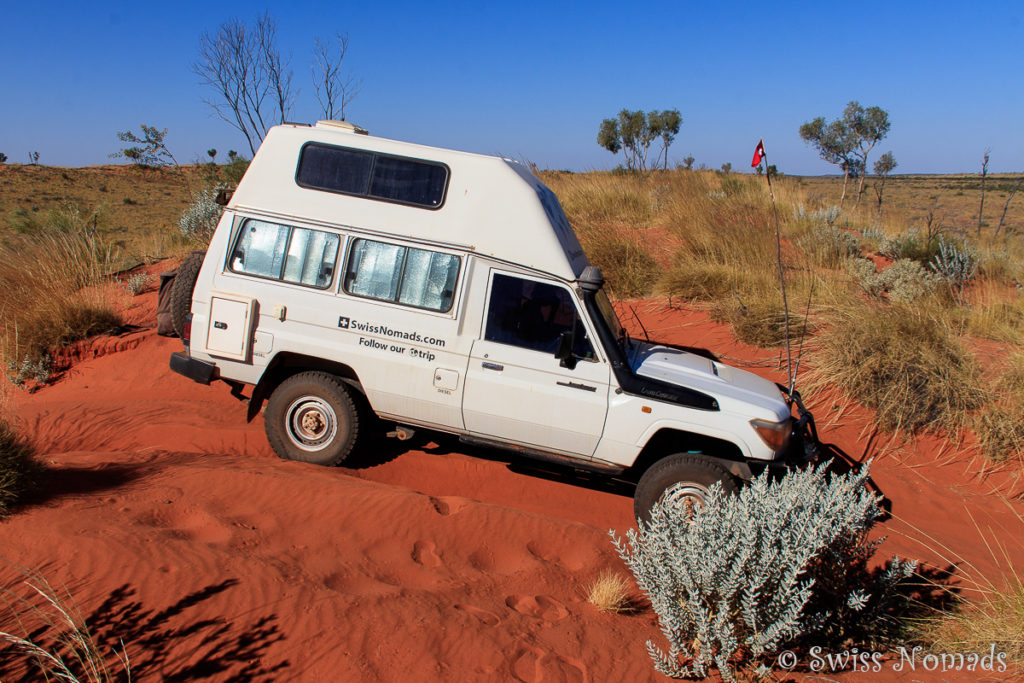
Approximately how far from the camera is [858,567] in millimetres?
4113

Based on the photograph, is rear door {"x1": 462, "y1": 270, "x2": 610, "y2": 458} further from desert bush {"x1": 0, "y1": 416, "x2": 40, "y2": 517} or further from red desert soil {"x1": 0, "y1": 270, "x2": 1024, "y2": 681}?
desert bush {"x1": 0, "y1": 416, "x2": 40, "y2": 517}

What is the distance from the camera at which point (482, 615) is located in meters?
3.90

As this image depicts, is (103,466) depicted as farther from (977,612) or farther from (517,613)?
(977,612)

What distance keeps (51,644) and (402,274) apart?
3357mm

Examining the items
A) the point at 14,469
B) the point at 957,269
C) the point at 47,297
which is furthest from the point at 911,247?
the point at 47,297

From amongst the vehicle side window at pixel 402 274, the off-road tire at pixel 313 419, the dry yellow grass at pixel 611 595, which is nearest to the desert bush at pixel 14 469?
the off-road tire at pixel 313 419

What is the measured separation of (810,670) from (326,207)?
188 inches

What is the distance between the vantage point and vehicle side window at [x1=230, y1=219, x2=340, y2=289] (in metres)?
5.61

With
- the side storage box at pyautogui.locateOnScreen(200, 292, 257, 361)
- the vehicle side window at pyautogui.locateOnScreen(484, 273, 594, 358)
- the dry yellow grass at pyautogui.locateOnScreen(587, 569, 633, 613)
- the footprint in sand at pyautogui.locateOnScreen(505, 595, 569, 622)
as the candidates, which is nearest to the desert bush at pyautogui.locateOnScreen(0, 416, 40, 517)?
the side storage box at pyautogui.locateOnScreen(200, 292, 257, 361)

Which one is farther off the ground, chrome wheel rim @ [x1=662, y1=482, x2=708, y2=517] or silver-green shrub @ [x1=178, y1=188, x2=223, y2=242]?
silver-green shrub @ [x1=178, y1=188, x2=223, y2=242]

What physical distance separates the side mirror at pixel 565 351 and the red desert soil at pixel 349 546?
4.05 feet

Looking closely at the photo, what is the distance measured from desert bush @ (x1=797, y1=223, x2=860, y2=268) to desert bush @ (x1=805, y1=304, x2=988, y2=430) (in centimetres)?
331

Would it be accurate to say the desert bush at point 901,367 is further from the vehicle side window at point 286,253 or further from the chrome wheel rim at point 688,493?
the vehicle side window at point 286,253

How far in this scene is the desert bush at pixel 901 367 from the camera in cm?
766
